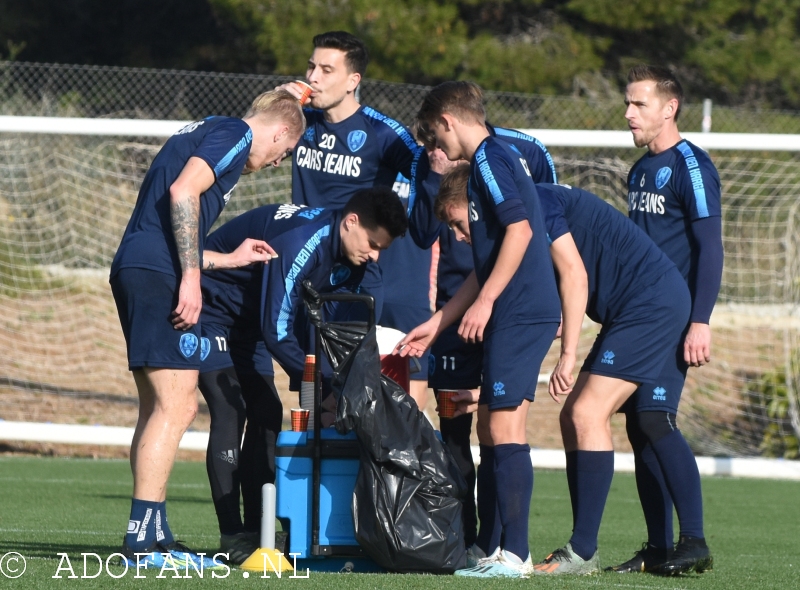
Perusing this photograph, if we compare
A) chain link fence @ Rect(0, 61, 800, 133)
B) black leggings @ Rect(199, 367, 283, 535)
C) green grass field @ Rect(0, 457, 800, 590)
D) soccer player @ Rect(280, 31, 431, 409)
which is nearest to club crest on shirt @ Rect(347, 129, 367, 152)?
soccer player @ Rect(280, 31, 431, 409)

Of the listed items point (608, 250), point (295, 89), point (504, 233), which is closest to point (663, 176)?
point (608, 250)

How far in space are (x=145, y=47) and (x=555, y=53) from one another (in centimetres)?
749

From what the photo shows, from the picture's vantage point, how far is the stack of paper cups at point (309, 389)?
4465 millimetres

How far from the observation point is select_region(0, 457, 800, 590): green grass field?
3.90 m

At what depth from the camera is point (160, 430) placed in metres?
4.31

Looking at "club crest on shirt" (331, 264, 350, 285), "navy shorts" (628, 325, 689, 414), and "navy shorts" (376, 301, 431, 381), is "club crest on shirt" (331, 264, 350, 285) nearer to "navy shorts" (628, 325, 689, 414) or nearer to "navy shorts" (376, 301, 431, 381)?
"navy shorts" (376, 301, 431, 381)

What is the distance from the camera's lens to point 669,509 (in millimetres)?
4875

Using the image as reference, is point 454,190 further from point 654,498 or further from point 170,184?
point 654,498

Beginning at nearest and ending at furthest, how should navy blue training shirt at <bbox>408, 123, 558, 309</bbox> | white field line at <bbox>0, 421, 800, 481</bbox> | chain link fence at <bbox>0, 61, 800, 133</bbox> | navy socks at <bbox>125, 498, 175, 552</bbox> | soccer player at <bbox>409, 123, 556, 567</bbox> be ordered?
1. navy socks at <bbox>125, 498, 175, 552</bbox>
2. soccer player at <bbox>409, 123, 556, 567</bbox>
3. navy blue training shirt at <bbox>408, 123, 558, 309</bbox>
4. white field line at <bbox>0, 421, 800, 481</bbox>
5. chain link fence at <bbox>0, 61, 800, 133</bbox>

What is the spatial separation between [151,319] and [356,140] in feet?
6.68

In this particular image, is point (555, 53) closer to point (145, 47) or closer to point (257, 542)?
point (145, 47)

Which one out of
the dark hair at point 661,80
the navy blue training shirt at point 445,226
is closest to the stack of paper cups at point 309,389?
the navy blue training shirt at point 445,226

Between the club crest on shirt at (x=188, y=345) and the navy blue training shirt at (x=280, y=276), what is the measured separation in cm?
31

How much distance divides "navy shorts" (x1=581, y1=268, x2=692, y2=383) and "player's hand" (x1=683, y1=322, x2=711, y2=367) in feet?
0.58
